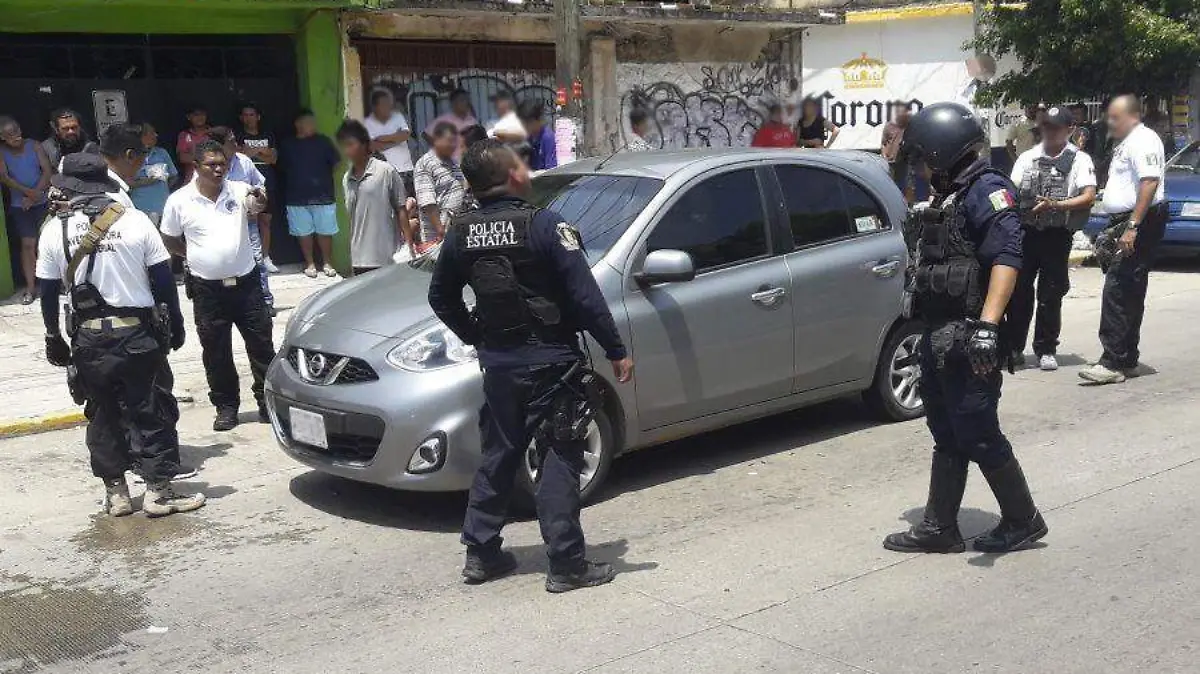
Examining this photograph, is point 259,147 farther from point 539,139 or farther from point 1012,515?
point 1012,515

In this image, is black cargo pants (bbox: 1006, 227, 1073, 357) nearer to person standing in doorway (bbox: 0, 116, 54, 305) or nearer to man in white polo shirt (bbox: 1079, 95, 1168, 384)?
man in white polo shirt (bbox: 1079, 95, 1168, 384)

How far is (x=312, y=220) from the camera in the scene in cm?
1309

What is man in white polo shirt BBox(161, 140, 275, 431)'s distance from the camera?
7.37m

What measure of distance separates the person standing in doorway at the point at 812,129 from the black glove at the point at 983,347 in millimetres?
10874

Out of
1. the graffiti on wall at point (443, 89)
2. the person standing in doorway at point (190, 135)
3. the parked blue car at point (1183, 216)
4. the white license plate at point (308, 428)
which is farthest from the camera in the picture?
the graffiti on wall at point (443, 89)

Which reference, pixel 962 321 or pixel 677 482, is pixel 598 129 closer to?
pixel 677 482

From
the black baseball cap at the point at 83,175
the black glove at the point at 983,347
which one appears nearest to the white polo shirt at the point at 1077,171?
the black glove at the point at 983,347

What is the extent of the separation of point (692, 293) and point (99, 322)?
2.90 m

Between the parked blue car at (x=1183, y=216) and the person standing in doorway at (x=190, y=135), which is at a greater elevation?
the person standing in doorway at (x=190, y=135)

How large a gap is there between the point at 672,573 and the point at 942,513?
3.88 ft

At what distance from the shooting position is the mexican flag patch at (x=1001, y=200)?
4.96m

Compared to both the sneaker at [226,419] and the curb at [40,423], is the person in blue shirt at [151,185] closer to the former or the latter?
the curb at [40,423]

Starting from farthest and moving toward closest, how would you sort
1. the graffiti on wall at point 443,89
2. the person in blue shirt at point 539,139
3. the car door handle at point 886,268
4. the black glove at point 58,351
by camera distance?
the graffiti on wall at point 443,89
the person in blue shirt at point 539,139
the car door handle at point 886,268
the black glove at point 58,351

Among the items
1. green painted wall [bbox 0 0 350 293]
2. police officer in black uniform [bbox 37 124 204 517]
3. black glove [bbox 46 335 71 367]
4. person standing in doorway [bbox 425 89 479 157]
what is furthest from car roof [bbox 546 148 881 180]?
green painted wall [bbox 0 0 350 293]
